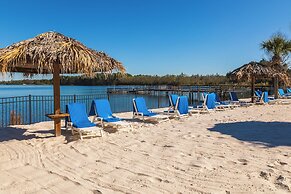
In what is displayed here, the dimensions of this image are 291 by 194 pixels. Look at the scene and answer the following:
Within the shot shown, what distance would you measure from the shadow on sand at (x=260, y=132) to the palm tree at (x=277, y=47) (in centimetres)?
1421

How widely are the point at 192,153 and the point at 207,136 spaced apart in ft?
5.63

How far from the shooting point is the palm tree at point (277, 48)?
67.1 ft

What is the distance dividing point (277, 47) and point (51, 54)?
19511 millimetres

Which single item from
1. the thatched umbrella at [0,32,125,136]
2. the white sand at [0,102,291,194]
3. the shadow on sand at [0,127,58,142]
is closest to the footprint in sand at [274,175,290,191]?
the white sand at [0,102,291,194]

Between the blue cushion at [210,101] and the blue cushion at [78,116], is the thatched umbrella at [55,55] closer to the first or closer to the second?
the blue cushion at [78,116]

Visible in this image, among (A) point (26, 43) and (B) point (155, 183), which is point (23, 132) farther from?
(B) point (155, 183)

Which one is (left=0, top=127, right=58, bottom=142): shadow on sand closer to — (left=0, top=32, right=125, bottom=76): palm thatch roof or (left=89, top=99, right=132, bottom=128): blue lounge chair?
(left=89, top=99, right=132, bottom=128): blue lounge chair

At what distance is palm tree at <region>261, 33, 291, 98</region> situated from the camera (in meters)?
20.5

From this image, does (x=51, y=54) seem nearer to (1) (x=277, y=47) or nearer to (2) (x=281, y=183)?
(2) (x=281, y=183)

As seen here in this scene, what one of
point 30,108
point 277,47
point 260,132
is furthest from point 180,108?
point 277,47

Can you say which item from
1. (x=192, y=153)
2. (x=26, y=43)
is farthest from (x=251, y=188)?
(x=26, y=43)

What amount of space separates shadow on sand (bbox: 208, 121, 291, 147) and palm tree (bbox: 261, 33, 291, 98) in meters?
14.2

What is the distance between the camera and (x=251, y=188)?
3.41 meters

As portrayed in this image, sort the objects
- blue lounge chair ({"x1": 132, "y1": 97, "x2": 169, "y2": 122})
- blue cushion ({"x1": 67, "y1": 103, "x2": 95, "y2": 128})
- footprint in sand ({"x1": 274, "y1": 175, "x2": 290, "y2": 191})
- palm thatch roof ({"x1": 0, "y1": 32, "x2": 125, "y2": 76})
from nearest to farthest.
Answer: footprint in sand ({"x1": 274, "y1": 175, "x2": 290, "y2": 191}), palm thatch roof ({"x1": 0, "y1": 32, "x2": 125, "y2": 76}), blue cushion ({"x1": 67, "y1": 103, "x2": 95, "y2": 128}), blue lounge chair ({"x1": 132, "y1": 97, "x2": 169, "y2": 122})
